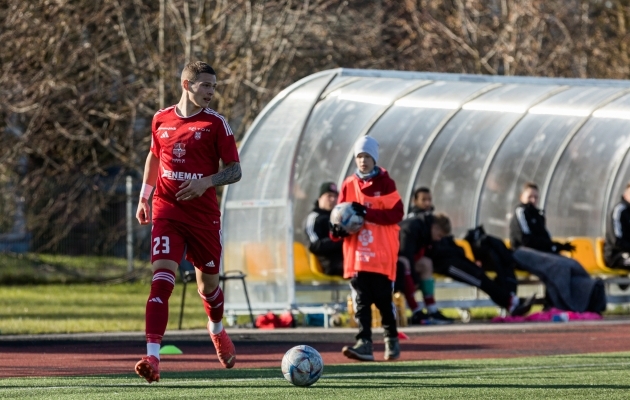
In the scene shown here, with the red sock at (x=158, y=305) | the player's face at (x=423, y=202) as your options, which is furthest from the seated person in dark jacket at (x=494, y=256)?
the red sock at (x=158, y=305)

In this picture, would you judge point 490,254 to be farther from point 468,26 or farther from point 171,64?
point 468,26

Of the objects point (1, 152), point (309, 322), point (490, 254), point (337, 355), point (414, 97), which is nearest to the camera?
point (337, 355)

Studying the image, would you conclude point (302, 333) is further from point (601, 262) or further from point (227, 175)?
point (601, 262)

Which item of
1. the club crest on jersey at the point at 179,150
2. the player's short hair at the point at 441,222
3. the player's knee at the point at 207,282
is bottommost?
the player's knee at the point at 207,282

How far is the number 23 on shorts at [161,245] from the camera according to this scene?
355 inches

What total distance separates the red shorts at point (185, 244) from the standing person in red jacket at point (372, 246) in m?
2.17

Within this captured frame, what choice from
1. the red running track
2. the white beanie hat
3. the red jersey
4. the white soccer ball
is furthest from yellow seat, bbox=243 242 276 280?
the white soccer ball

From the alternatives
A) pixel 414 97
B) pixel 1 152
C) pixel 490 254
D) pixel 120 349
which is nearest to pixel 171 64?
pixel 1 152

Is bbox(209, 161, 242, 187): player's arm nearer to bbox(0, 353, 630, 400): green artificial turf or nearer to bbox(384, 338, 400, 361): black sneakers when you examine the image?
bbox(0, 353, 630, 400): green artificial turf

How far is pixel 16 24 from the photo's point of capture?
66.9ft

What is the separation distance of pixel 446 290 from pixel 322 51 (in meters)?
9.41

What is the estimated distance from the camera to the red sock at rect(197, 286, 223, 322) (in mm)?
9578

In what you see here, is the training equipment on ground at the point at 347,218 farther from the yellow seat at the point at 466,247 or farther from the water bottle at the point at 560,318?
the yellow seat at the point at 466,247

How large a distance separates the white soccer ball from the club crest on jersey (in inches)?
63.0
